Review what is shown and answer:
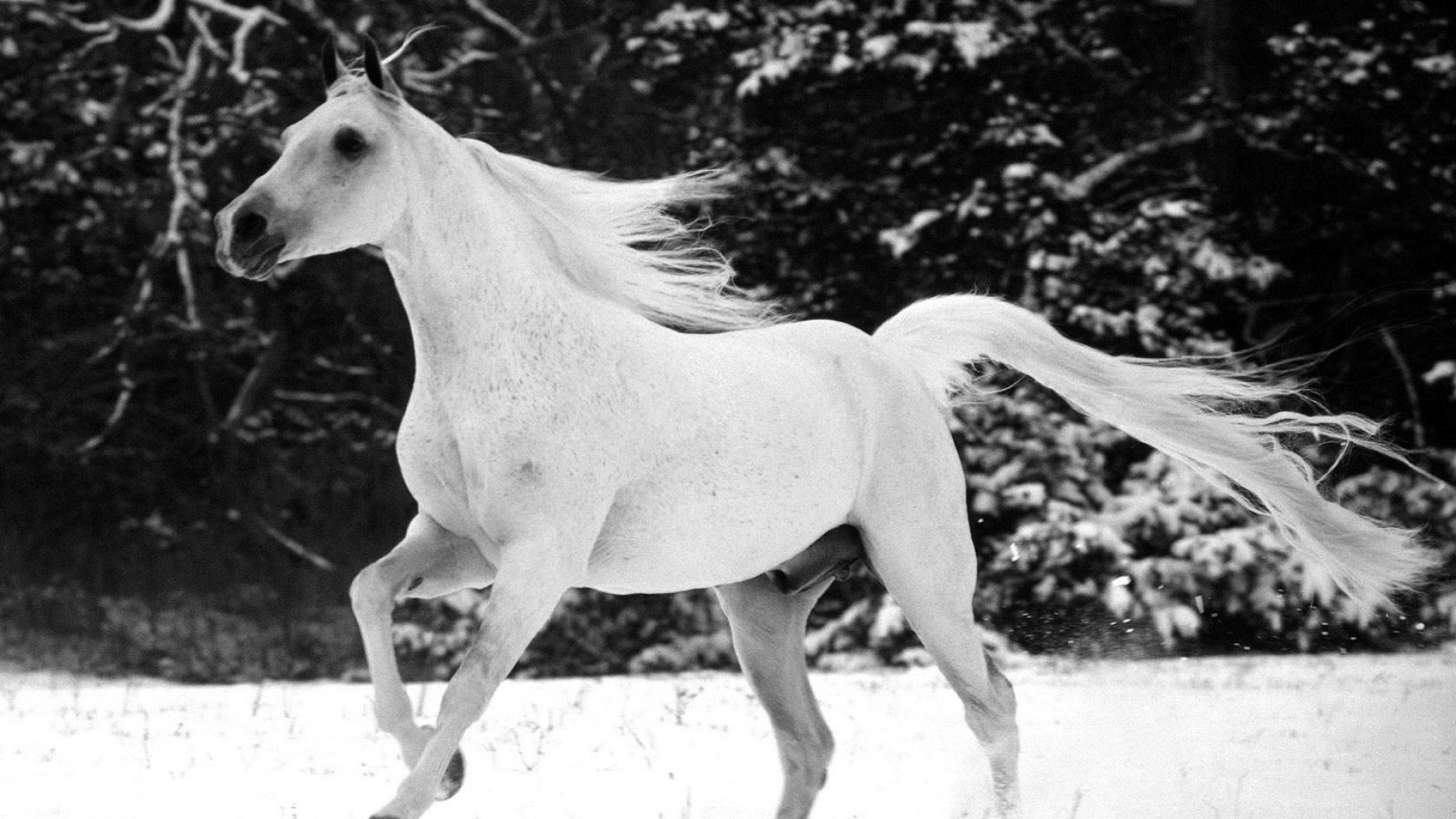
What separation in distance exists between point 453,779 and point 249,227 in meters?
1.33

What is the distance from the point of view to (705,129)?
12422 mm

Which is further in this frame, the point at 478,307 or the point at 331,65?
the point at 331,65

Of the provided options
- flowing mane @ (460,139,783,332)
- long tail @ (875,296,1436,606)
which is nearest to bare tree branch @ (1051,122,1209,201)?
long tail @ (875,296,1436,606)

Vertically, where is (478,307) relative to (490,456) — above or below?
above

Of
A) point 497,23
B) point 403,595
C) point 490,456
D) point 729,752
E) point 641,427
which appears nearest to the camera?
point 490,456

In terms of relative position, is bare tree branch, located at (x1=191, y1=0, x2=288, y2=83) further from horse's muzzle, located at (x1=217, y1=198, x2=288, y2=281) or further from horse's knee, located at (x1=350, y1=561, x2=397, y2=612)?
horse's knee, located at (x1=350, y1=561, x2=397, y2=612)

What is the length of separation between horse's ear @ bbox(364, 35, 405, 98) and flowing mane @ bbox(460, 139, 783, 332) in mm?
328

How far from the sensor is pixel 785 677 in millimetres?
4473

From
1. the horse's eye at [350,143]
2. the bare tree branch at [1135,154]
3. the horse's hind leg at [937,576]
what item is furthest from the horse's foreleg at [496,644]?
the bare tree branch at [1135,154]

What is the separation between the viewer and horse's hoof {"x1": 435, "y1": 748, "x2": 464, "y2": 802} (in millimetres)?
3641

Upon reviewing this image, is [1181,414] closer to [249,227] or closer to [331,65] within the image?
[331,65]

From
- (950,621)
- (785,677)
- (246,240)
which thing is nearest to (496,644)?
(246,240)

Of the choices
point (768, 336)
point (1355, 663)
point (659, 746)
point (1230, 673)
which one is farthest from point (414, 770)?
point (1355, 663)

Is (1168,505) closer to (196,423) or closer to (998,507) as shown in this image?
(998,507)
